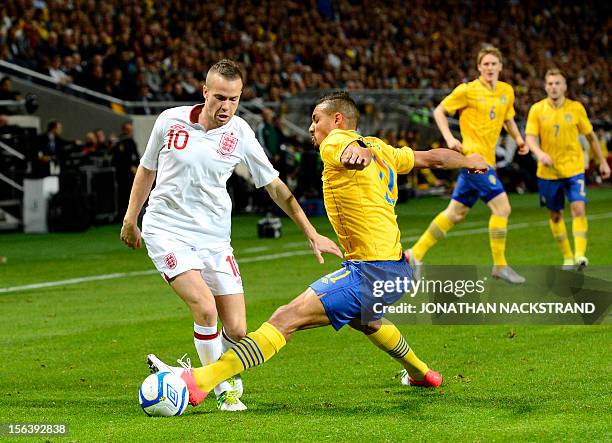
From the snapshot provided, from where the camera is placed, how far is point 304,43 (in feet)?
120

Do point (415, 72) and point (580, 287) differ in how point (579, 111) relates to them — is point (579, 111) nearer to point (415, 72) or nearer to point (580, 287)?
point (580, 287)

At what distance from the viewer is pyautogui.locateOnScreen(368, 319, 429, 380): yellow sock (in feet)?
25.7

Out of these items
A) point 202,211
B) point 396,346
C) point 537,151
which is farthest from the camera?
point 537,151

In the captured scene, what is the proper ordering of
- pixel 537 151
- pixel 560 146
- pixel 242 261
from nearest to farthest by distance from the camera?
pixel 537 151
pixel 560 146
pixel 242 261

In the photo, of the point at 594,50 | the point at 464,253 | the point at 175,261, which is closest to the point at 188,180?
the point at 175,261

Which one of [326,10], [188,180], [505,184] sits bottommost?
[505,184]

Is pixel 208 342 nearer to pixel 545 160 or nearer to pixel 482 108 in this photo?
pixel 482 108

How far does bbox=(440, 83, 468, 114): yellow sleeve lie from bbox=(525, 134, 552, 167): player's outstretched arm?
1.01 m

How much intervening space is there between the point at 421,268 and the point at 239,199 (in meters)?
12.4

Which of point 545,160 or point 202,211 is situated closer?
point 202,211

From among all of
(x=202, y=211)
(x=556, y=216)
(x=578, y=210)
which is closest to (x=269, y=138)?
(x=556, y=216)

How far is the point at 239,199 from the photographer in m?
26.7

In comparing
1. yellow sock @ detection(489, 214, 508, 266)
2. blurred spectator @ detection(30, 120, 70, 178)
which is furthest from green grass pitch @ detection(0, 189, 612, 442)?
blurred spectator @ detection(30, 120, 70, 178)

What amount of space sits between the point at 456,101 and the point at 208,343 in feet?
23.7
